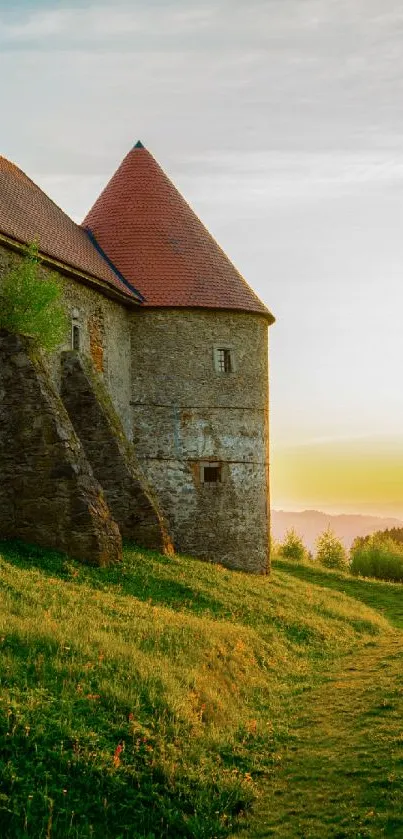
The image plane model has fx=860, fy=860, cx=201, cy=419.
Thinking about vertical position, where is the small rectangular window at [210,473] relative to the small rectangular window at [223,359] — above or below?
below

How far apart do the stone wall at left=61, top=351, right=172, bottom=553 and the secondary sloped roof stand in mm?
3207

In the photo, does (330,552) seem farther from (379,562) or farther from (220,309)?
(220,309)

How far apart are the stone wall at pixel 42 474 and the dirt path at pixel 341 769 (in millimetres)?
6219

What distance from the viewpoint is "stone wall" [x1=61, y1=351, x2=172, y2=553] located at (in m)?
21.3

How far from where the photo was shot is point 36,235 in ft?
71.0

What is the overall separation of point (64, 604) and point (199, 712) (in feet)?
12.0

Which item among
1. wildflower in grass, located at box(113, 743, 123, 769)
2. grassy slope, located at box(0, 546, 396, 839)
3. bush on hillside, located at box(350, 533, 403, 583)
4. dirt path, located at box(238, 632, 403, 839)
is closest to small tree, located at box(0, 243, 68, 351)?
grassy slope, located at box(0, 546, 396, 839)

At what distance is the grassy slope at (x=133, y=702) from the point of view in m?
8.00

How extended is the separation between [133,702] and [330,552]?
2943 centimetres

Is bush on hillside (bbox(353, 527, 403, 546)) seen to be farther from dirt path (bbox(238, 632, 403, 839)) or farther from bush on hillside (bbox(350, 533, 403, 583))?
dirt path (bbox(238, 632, 403, 839))

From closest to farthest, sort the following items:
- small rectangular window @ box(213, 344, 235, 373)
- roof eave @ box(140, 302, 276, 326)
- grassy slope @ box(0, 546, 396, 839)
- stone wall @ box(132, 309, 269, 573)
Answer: grassy slope @ box(0, 546, 396, 839)
stone wall @ box(132, 309, 269, 573)
roof eave @ box(140, 302, 276, 326)
small rectangular window @ box(213, 344, 235, 373)

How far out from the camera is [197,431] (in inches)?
1017

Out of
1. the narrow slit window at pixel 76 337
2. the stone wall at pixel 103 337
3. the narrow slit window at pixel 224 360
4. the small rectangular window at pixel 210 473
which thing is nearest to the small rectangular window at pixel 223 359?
the narrow slit window at pixel 224 360

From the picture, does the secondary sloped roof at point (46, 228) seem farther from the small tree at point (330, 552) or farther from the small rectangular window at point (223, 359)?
the small tree at point (330, 552)
